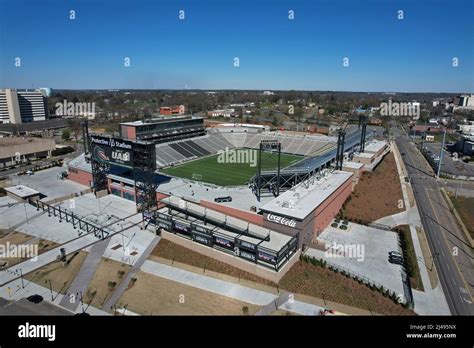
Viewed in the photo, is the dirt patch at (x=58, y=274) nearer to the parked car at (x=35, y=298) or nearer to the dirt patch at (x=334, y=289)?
the parked car at (x=35, y=298)

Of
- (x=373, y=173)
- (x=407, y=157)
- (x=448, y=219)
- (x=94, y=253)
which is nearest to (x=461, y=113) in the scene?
(x=407, y=157)

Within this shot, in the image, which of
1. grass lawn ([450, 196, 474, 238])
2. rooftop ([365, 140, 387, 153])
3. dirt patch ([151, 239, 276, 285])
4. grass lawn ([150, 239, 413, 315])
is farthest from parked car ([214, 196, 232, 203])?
rooftop ([365, 140, 387, 153])

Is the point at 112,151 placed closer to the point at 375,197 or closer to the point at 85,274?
the point at 85,274

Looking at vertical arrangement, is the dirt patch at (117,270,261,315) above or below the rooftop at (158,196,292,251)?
below

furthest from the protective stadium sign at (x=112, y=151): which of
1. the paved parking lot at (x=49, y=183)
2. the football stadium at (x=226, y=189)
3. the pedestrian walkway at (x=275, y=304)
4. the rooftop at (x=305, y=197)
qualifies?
the pedestrian walkway at (x=275, y=304)

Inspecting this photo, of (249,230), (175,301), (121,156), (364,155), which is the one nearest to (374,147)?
(364,155)

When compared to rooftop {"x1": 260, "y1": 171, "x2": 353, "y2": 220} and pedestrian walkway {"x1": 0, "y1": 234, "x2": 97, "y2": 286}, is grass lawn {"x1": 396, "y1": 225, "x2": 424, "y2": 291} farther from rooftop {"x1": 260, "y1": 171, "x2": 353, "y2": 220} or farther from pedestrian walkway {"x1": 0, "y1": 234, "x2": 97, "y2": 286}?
pedestrian walkway {"x1": 0, "y1": 234, "x2": 97, "y2": 286}

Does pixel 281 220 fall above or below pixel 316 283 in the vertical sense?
above

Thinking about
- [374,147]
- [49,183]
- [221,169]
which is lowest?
[49,183]

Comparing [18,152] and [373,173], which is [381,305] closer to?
[373,173]
